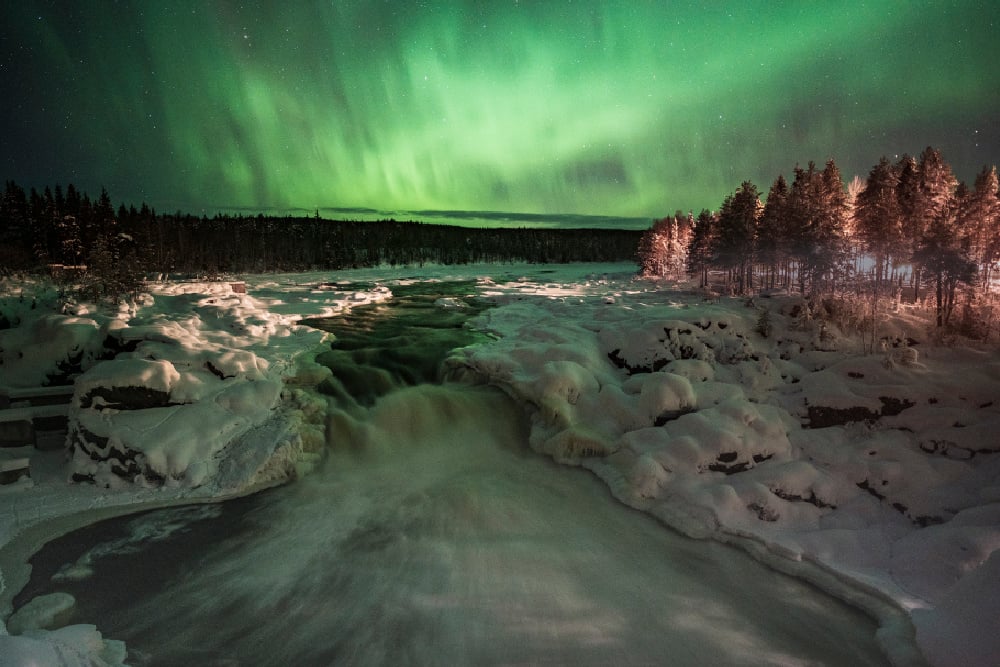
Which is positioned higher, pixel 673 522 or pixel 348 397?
pixel 348 397

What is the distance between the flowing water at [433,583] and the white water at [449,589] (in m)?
0.02

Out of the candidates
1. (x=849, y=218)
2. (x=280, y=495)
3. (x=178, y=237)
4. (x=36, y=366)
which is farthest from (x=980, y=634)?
(x=178, y=237)

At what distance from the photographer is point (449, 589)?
686cm

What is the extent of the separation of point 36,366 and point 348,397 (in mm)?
7457

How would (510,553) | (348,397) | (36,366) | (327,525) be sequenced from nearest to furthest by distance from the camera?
(510,553), (327,525), (36,366), (348,397)

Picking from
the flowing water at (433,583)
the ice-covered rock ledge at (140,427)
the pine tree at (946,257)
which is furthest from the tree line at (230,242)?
the pine tree at (946,257)

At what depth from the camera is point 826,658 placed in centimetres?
587

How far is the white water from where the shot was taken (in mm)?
5875

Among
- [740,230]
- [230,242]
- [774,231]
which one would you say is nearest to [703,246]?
[740,230]

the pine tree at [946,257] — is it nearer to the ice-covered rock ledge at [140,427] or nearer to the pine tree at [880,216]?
the pine tree at [880,216]

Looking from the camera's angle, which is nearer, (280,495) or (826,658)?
(826,658)

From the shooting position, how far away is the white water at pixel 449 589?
5.88 metres

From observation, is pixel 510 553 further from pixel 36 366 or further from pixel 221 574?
pixel 36 366

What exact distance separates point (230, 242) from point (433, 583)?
99934mm
